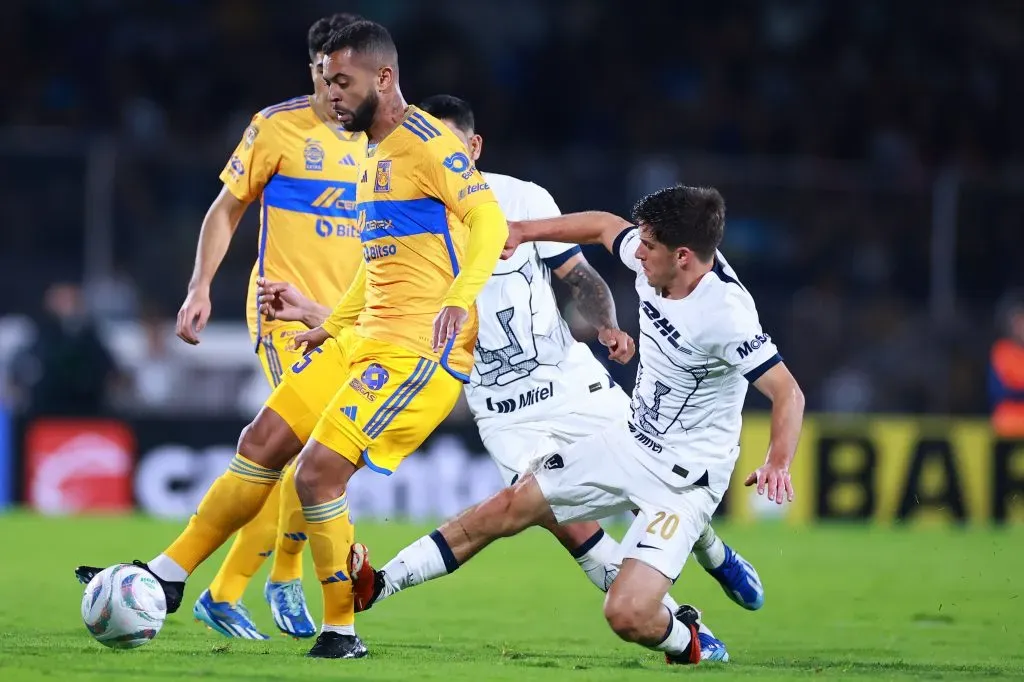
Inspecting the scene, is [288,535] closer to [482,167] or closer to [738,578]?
[738,578]

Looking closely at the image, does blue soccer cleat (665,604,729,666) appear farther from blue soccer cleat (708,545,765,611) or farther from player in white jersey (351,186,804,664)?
blue soccer cleat (708,545,765,611)

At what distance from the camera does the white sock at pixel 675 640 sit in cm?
594

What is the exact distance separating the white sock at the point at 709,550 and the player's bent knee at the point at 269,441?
1774 mm

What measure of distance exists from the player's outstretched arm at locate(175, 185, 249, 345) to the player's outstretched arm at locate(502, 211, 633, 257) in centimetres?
126

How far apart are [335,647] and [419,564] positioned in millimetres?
631

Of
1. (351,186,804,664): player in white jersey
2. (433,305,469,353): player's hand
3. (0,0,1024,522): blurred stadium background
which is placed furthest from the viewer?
(0,0,1024,522): blurred stadium background

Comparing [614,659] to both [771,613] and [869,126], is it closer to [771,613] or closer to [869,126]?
[771,613]

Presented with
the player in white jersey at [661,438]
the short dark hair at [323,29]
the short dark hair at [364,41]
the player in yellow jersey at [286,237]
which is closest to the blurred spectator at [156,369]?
the player in yellow jersey at [286,237]

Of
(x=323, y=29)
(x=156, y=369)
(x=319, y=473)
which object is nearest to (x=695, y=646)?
(x=319, y=473)

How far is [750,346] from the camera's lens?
5824 mm

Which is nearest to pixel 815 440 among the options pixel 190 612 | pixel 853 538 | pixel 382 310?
pixel 853 538

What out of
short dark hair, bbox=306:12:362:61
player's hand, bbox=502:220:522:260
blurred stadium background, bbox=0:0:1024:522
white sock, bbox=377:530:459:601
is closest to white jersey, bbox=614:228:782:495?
player's hand, bbox=502:220:522:260

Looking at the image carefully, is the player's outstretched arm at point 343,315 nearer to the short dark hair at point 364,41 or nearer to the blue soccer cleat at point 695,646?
the short dark hair at point 364,41

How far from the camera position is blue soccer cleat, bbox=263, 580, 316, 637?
673 centimetres
